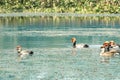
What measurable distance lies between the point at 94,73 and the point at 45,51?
49.8ft

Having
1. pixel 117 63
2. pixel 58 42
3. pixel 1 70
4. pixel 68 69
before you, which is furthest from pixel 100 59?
pixel 58 42

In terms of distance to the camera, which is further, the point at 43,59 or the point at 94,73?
the point at 43,59

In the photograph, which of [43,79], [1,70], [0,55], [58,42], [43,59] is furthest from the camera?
[58,42]

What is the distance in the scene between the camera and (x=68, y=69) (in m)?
43.9

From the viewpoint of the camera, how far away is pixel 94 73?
137 feet

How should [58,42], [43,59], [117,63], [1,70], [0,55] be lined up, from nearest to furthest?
[1,70] → [117,63] → [43,59] → [0,55] → [58,42]

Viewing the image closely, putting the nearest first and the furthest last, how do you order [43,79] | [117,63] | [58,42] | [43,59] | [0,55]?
[43,79] < [117,63] < [43,59] < [0,55] < [58,42]

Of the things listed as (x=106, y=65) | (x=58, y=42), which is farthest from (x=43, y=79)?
(x=58, y=42)

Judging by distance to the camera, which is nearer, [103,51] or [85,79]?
[85,79]

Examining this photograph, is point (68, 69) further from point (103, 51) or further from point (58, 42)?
point (58, 42)

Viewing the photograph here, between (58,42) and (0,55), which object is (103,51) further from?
(58,42)

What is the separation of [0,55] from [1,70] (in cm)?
980

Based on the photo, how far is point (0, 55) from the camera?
174ft

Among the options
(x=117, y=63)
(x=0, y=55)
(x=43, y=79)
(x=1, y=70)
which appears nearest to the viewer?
(x=43, y=79)
